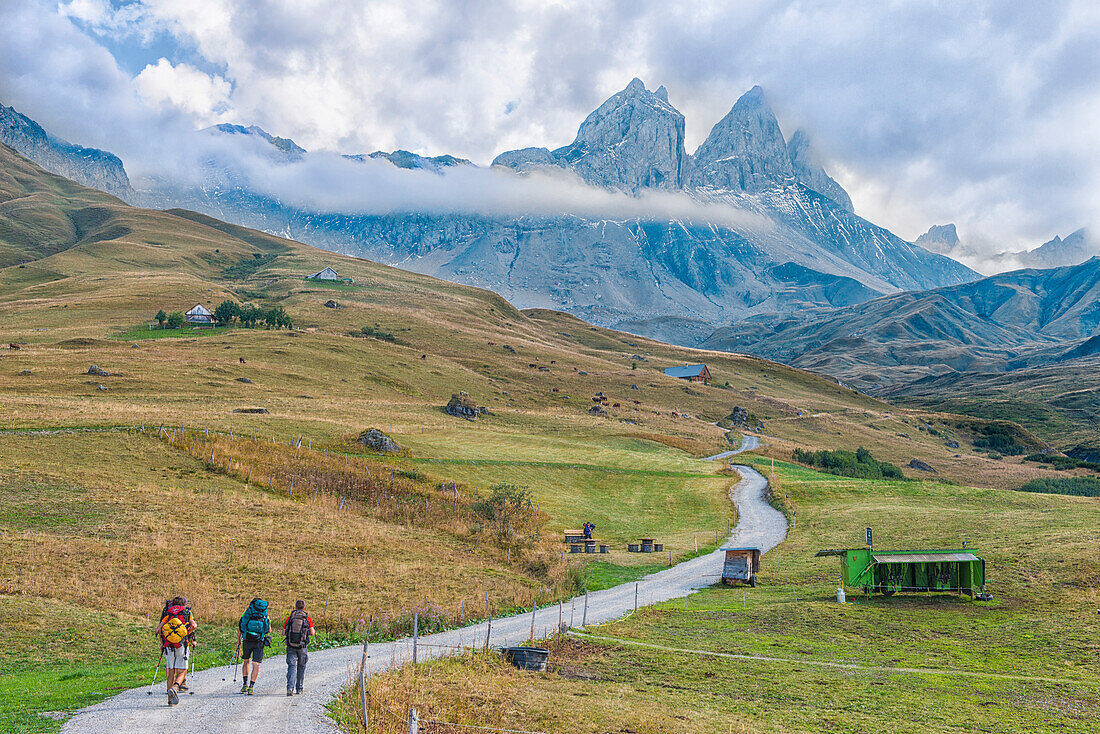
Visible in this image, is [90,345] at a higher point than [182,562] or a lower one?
higher

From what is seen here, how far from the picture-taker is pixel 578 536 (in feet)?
161

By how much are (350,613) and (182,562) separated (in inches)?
357

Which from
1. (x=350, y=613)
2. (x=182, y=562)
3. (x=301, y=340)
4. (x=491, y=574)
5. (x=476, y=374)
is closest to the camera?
(x=350, y=613)

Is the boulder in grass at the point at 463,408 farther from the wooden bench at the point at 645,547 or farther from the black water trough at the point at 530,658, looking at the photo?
the black water trough at the point at 530,658

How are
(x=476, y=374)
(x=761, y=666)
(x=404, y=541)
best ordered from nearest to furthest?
(x=761, y=666)
(x=404, y=541)
(x=476, y=374)

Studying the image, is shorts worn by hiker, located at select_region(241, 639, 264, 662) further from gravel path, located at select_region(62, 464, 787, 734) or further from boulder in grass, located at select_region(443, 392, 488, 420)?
boulder in grass, located at select_region(443, 392, 488, 420)

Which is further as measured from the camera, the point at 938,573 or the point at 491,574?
the point at 491,574

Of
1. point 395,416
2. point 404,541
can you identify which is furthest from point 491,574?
point 395,416

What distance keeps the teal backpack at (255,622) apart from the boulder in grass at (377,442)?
4307 cm

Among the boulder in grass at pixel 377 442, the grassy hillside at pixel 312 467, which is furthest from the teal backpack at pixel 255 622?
the boulder in grass at pixel 377 442

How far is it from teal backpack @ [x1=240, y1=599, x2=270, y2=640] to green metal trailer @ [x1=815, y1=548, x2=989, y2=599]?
27.0 m

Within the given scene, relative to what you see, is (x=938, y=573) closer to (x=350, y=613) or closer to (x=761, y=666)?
(x=761, y=666)

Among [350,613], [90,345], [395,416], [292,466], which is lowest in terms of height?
[350,613]

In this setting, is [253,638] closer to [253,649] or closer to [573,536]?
[253,649]
